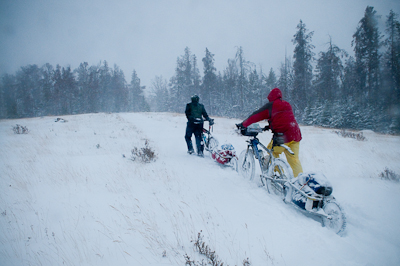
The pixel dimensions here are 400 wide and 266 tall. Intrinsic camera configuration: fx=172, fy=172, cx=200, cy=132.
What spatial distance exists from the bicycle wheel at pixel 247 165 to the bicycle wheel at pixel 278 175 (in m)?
0.64

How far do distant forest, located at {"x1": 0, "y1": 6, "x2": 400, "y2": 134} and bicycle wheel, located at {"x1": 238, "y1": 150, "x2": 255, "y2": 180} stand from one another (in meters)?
20.6

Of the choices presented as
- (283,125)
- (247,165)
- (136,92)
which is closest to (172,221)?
(247,165)

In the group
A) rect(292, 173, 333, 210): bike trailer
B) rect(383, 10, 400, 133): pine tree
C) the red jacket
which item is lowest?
rect(292, 173, 333, 210): bike trailer

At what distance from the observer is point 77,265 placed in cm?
188

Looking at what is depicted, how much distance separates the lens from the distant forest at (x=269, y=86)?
19547 mm

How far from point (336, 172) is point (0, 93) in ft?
175

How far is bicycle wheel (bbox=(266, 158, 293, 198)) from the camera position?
3.01 meters

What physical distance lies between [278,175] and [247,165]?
3.53ft

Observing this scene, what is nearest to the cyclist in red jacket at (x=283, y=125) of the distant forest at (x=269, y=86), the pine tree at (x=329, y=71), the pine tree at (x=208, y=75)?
the distant forest at (x=269, y=86)

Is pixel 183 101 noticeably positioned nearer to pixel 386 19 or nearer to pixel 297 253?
pixel 386 19

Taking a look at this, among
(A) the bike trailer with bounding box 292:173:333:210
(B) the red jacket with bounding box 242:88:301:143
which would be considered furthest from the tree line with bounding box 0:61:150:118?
(A) the bike trailer with bounding box 292:173:333:210

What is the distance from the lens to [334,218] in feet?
7.28

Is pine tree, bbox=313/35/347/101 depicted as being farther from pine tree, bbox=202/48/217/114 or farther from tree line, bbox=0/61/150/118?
tree line, bbox=0/61/150/118

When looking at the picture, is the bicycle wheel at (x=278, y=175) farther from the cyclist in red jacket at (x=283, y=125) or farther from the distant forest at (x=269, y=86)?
the distant forest at (x=269, y=86)
